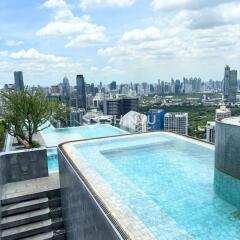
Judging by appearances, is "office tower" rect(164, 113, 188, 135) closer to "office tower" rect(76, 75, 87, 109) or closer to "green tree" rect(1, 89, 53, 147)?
"green tree" rect(1, 89, 53, 147)

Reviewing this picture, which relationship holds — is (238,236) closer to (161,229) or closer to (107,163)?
(161,229)

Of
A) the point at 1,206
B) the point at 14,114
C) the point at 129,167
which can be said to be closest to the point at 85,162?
the point at 129,167

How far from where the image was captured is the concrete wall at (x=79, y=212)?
14.7 ft

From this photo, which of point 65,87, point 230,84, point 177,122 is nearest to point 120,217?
point 177,122

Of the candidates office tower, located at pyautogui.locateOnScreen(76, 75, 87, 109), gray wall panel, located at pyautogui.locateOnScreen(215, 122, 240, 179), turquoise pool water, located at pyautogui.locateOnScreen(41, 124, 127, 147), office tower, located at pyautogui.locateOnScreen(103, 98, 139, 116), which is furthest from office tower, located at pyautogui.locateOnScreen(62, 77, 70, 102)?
gray wall panel, located at pyautogui.locateOnScreen(215, 122, 240, 179)

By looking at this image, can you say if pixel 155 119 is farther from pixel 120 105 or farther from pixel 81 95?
pixel 81 95

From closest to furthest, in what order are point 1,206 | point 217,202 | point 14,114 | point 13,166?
point 217,202 < point 1,206 < point 13,166 < point 14,114

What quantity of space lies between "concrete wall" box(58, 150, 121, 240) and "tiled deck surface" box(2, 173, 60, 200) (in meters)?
0.57

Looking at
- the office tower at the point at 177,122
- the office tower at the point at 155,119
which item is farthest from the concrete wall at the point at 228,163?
the office tower at the point at 177,122

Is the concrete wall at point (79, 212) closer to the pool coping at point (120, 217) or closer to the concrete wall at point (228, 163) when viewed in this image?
the pool coping at point (120, 217)

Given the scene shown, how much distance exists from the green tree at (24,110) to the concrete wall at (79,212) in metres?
3.47

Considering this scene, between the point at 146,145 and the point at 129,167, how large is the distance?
7.53 ft

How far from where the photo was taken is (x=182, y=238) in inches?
156

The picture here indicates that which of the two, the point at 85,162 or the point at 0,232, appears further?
the point at 85,162
